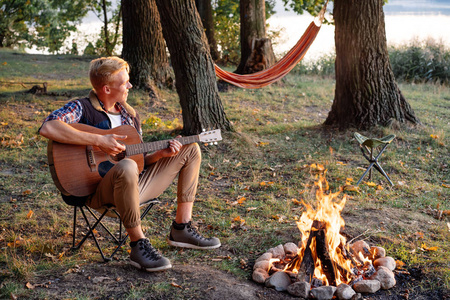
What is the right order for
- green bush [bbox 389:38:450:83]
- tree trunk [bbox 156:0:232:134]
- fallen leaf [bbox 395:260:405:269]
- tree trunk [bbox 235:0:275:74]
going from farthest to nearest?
green bush [bbox 389:38:450:83]
tree trunk [bbox 235:0:275:74]
tree trunk [bbox 156:0:232:134]
fallen leaf [bbox 395:260:405:269]

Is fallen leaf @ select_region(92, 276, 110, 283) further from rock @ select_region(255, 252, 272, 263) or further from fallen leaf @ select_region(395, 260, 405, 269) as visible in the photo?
fallen leaf @ select_region(395, 260, 405, 269)

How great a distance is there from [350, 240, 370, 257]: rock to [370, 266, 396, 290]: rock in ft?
1.00

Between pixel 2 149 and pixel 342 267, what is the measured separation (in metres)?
4.53

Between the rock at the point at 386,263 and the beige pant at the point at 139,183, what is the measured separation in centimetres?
138

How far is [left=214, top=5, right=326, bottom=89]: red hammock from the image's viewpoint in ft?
22.3

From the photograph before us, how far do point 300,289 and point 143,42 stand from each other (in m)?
6.61

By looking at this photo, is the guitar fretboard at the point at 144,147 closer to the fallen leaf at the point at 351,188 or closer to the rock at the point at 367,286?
the rock at the point at 367,286

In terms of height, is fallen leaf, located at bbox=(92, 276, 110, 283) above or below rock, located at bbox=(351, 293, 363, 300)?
above

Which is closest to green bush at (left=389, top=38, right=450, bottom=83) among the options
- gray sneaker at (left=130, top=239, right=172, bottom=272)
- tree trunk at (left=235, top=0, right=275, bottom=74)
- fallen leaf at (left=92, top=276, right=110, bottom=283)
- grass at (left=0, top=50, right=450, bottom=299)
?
grass at (left=0, top=50, right=450, bottom=299)

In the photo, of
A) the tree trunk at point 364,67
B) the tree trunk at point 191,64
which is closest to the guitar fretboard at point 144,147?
the tree trunk at point 191,64

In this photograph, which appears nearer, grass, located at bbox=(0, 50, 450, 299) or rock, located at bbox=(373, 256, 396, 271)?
rock, located at bbox=(373, 256, 396, 271)

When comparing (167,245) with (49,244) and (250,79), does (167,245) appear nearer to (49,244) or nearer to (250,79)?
(49,244)

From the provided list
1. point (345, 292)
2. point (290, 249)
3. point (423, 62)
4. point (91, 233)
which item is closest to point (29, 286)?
point (91, 233)

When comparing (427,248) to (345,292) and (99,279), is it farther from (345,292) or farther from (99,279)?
(99,279)
